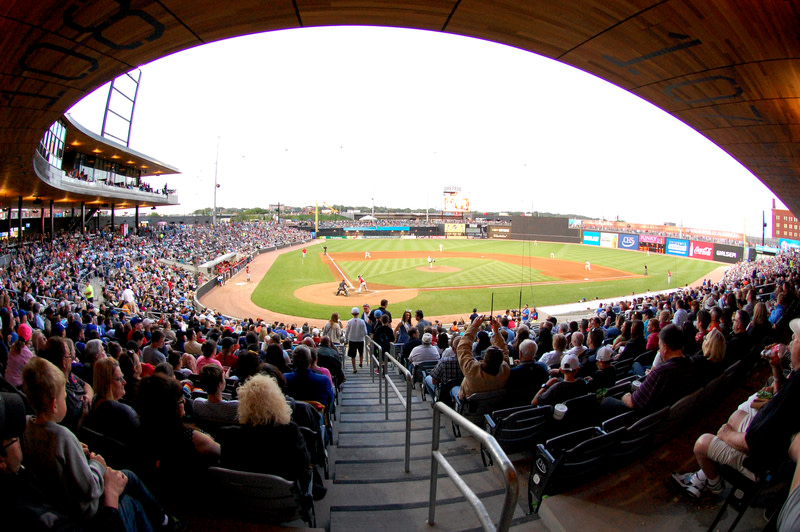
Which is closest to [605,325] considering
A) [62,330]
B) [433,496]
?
[433,496]

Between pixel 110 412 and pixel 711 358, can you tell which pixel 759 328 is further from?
pixel 110 412

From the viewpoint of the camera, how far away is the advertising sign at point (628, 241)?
201ft

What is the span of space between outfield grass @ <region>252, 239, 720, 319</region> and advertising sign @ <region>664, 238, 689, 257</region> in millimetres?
4681

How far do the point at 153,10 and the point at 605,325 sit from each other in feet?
40.2

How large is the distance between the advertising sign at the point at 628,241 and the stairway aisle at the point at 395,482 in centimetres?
6547

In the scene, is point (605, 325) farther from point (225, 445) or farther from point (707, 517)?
point (225, 445)

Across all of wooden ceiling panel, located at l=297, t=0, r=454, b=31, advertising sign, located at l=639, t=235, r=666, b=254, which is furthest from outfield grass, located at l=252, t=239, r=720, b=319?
wooden ceiling panel, located at l=297, t=0, r=454, b=31

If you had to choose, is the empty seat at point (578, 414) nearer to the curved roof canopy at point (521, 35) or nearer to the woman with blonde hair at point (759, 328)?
the woman with blonde hair at point (759, 328)

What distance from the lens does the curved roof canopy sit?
396 cm

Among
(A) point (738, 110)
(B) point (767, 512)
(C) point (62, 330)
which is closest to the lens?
(B) point (767, 512)

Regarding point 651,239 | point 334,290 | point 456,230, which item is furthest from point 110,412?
point 456,230

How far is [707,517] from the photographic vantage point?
10.0 ft

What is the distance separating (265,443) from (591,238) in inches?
2933

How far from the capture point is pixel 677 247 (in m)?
56.2
